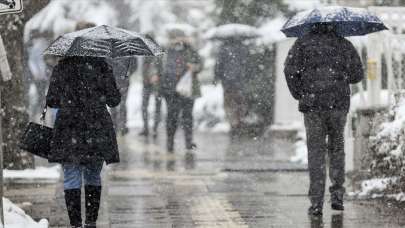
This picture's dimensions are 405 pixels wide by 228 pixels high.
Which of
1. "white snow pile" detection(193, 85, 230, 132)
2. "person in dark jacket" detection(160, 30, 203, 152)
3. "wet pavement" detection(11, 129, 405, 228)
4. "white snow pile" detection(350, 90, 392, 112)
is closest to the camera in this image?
"wet pavement" detection(11, 129, 405, 228)

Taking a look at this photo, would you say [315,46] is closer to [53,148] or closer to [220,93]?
[53,148]

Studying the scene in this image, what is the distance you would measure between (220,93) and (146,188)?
12335mm

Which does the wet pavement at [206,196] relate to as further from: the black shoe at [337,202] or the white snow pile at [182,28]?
the white snow pile at [182,28]

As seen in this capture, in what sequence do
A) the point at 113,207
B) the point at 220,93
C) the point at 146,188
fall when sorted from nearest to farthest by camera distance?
the point at 113,207 < the point at 146,188 < the point at 220,93

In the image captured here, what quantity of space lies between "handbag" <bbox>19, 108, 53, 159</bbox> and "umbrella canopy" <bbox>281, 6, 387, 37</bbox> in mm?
2476

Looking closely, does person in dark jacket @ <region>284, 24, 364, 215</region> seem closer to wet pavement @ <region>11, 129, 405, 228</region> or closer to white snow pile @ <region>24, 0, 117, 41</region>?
wet pavement @ <region>11, 129, 405, 228</region>

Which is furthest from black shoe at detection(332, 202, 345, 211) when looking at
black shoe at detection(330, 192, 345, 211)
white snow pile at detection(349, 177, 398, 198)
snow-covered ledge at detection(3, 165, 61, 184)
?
snow-covered ledge at detection(3, 165, 61, 184)

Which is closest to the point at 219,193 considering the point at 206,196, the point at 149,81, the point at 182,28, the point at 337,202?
the point at 206,196

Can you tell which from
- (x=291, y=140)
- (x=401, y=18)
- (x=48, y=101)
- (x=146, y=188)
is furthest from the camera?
(x=291, y=140)

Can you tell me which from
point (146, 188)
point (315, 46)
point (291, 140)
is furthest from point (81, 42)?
point (291, 140)

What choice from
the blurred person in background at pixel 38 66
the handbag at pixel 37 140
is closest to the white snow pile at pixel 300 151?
the blurred person in background at pixel 38 66

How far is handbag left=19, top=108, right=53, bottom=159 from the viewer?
7.55 metres

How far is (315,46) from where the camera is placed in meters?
8.40

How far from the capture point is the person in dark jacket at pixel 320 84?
27.5ft
